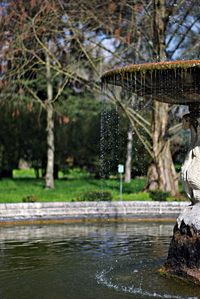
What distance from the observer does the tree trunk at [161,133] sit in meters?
21.0

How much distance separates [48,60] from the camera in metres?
24.4

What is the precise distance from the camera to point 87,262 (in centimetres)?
995

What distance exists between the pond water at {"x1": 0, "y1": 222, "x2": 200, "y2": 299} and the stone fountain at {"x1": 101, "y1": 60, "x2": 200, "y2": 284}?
1.03 feet

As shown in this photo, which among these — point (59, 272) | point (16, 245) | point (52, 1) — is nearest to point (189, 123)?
point (59, 272)

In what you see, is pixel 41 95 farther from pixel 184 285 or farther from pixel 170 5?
pixel 184 285

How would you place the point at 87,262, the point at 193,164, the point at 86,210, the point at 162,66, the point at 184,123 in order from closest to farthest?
1. the point at 162,66
2. the point at 193,164
3. the point at 184,123
4. the point at 87,262
5. the point at 86,210

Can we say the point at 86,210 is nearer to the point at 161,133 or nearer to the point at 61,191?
the point at 161,133

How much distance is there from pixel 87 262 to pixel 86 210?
18.9 ft

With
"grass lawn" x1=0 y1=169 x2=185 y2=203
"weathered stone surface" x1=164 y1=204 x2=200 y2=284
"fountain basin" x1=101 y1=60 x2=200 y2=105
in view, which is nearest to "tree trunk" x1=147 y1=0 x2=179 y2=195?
"grass lawn" x1=0 y1=169 x2=185 y2=203

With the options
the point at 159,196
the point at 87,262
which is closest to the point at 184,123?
the point at 87,262

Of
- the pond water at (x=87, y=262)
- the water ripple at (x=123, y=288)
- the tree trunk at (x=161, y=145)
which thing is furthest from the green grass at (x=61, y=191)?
the water ripple at (x=123, y=288)

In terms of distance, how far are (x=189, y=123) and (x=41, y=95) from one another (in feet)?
82.9

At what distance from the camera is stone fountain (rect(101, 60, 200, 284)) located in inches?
314

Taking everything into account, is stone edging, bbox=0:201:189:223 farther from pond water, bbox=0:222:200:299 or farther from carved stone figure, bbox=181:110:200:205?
carved stone figure, bbox=181:110:200:205
